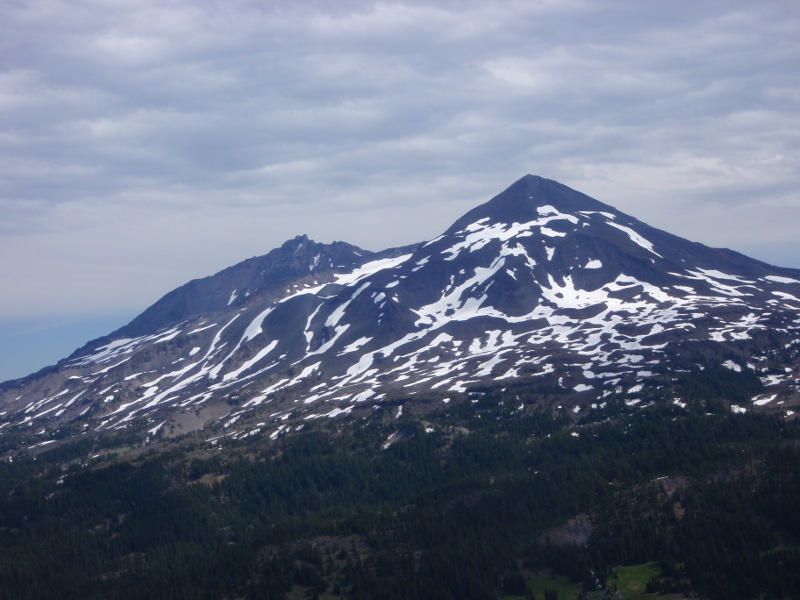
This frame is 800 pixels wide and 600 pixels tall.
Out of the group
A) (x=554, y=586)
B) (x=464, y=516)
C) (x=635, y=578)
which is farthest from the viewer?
(x=464, y=516)

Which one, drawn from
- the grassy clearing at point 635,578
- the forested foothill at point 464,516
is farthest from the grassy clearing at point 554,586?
the grassy clearing at point 635,578

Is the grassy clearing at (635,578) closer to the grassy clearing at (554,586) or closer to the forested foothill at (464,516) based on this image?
the forested foothill at (464,516)

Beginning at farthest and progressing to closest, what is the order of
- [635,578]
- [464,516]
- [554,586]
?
1. [464,516]
2. [554,586]
3. [635,578]

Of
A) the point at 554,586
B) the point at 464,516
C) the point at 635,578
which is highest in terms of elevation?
the point at 464,516

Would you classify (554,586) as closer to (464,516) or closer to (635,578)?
(635,578)

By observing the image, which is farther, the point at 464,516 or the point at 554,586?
the point at 464,516

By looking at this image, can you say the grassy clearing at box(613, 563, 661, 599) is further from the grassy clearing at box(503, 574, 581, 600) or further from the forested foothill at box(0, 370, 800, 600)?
the grassy clearing at box(503, 574, 581, 600)

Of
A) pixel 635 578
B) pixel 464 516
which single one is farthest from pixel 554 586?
pixel 464 516

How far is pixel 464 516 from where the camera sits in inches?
5536

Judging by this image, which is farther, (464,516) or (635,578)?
(464,516)

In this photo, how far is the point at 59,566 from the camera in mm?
154875

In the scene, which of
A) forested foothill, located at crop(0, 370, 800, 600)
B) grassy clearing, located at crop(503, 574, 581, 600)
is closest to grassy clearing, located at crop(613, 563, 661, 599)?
forested foothill, located at crop(0, 370, 800, 600)

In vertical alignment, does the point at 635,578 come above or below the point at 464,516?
below

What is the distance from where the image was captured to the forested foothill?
389 feet
